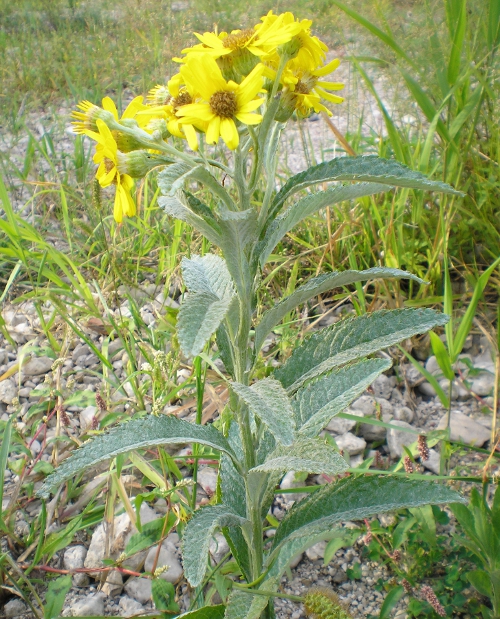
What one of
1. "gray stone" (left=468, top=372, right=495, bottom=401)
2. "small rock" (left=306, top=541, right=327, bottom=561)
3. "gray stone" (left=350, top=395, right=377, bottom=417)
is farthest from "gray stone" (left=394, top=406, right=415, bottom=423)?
"small rock" (left=306, top=541, right=327, bottom=561)

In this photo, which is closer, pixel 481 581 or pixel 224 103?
pixel 224 103

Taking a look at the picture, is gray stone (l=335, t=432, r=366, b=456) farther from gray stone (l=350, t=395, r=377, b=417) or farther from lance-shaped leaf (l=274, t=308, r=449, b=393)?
lance-shaped leaf (l=274, t=308, r=449, b=393)

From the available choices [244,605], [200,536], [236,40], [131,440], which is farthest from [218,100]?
[244,605]

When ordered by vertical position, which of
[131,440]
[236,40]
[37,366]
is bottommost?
[37,366]

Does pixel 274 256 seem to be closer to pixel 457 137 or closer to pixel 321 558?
pixel 457 137

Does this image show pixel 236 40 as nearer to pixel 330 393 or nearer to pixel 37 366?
pixel 330 393

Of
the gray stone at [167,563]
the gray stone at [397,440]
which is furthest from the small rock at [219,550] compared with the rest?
the gray stone at [397,440]

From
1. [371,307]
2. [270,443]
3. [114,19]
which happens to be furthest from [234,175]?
[114,19]
